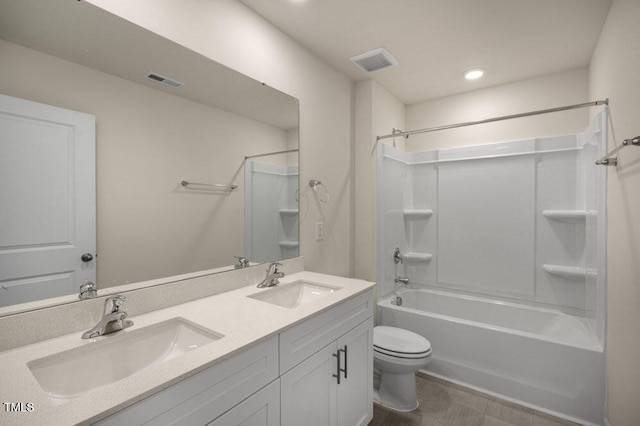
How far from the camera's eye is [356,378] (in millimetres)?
1633

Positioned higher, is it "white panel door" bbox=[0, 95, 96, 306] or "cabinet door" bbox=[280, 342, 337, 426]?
"white panel door" bbox=[0, 95, 96, 306]

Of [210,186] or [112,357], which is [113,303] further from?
[210,186]

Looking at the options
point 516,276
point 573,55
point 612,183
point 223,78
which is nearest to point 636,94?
point 612,183

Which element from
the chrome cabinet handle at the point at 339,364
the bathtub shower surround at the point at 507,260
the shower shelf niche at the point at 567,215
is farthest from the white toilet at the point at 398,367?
the shower shelf niche at the point at 567,215

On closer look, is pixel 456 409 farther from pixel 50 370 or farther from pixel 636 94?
pixel 50 370

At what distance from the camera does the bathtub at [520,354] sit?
6.17ft

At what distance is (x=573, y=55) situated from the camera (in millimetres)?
2270

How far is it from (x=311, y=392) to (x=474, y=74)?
275 cm

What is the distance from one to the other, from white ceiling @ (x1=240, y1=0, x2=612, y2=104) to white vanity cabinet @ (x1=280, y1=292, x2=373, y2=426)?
1.72 meters

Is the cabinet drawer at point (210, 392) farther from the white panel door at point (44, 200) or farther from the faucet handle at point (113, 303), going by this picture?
the white panel door at point (44, 200)

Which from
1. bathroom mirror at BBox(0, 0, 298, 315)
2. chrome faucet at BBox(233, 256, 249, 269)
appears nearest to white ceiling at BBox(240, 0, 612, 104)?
bathroom mirror at BBox(0, 0, 298, 315)

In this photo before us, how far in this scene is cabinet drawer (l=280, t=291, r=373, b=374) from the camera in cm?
118

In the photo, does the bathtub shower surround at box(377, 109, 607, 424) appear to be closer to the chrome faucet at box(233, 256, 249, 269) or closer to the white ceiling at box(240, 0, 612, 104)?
the white ceiling at box(240, 0, 612, 104)

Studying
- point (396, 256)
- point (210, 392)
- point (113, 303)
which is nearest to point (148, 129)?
point (113, 303)
